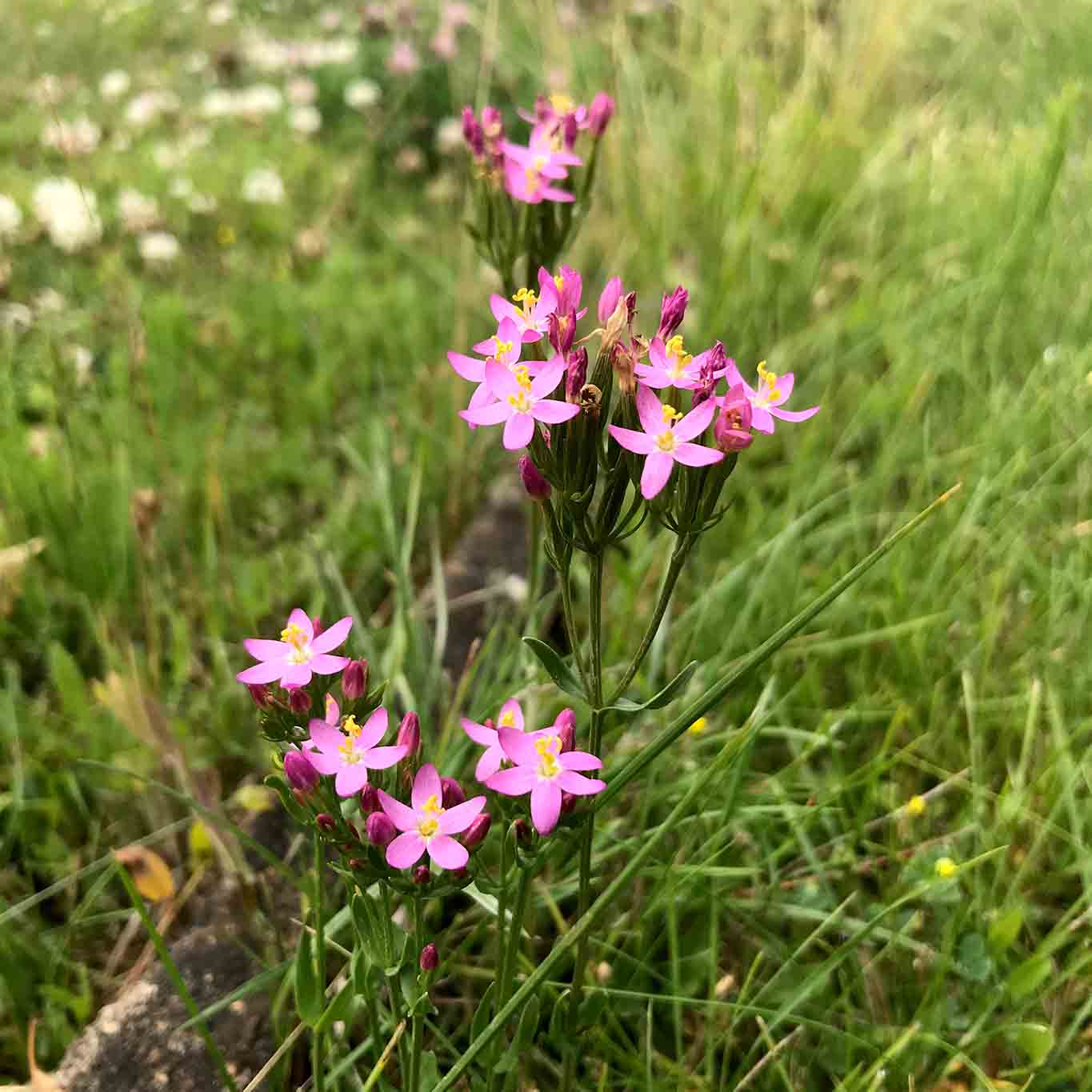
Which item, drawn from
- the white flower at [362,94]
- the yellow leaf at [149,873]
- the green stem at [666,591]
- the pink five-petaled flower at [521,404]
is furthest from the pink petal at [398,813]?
the white flower at [362,94]

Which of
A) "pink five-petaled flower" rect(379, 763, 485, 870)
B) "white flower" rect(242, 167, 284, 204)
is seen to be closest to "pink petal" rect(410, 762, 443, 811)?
"pink five-petaled flower" rect(379, 763, 485, 870)

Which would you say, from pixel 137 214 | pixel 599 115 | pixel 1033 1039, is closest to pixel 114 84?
pixel 137 214

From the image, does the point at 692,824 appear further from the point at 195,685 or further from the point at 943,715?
the point at 195,685

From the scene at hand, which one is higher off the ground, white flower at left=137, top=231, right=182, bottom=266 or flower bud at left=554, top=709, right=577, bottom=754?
flower bud at left=554, top=709, right=577, bottom=754

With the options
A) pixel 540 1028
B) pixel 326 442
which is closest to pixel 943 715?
pixel 540 1028

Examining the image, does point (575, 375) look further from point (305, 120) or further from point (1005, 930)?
point (305, 120)

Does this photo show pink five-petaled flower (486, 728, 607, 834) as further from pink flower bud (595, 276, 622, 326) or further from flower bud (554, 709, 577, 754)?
pink flower bud (595, 276, 622, 326)

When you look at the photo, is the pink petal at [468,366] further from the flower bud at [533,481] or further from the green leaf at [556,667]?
the green leaf at [556,667]
